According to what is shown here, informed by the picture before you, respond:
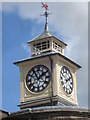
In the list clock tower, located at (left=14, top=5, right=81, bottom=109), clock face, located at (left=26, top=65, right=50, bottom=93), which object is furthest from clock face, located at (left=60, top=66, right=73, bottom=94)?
clock face, located at (left=26, top=65, right=50, bottom=93)

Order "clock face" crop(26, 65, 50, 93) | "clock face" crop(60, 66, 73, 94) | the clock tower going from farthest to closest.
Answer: "clock face" crop(60, 66, 73, 94), "clock face" crop(26, 65, 50, 93), the clock tower

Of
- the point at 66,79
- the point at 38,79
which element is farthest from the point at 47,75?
the point at 66,79

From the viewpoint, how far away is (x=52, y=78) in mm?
38469

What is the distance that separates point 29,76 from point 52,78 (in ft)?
7.66

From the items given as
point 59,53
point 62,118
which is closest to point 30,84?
point 59,53

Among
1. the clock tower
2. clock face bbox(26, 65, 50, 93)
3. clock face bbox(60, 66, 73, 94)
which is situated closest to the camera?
the clock tower

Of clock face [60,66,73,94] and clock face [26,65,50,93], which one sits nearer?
clock face [26,65,50,93]

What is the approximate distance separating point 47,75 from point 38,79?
83 centimetres

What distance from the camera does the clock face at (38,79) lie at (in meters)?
38.6

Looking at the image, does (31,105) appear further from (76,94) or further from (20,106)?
(76,94)

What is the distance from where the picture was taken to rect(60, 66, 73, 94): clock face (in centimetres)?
3944

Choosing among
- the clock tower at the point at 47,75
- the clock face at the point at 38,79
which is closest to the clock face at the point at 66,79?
the clock tower at the point at 47,75

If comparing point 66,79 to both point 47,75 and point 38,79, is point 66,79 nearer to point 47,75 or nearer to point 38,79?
point 47,75

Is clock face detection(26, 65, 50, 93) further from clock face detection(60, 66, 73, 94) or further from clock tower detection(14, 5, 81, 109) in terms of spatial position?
clock face detection(60, 66, 73, 94)
